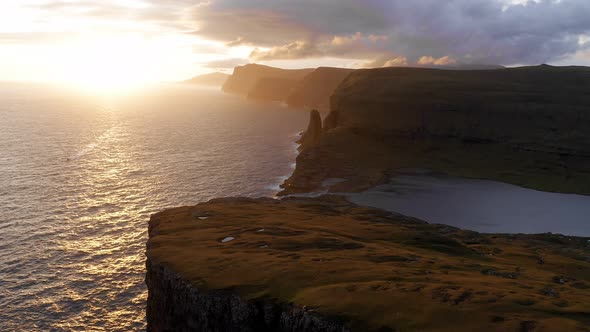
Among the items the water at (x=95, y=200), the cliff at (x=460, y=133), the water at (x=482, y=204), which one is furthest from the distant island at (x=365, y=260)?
the water at (x=95, y=200)

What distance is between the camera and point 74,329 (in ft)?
154

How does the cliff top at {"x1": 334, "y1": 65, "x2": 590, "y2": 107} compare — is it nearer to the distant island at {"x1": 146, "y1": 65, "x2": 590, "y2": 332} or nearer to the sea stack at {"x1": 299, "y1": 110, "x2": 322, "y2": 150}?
the sea stack at {"x1": 299, "y1": 110, "x2": 322, "y2": 150}

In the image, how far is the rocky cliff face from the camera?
28109 mm

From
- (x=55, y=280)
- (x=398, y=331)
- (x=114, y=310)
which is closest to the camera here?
(x=398, y=331)

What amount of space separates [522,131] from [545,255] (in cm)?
9040

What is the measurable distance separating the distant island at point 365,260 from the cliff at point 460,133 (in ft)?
2.38

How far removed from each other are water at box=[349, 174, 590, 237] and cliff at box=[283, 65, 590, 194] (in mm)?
6493

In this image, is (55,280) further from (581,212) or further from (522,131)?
(522,131)

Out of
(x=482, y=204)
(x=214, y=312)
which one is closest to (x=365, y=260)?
(x=214, y=312)

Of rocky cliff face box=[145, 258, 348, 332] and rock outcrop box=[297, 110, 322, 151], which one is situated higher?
rock outcrop box=[297, 110, 322, 151]

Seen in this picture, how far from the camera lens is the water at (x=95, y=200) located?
169 feet

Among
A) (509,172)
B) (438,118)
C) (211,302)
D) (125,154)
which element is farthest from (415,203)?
(125,154)

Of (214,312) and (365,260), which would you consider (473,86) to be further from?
(214,312)

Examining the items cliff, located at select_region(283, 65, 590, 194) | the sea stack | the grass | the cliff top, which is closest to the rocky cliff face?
the grass
